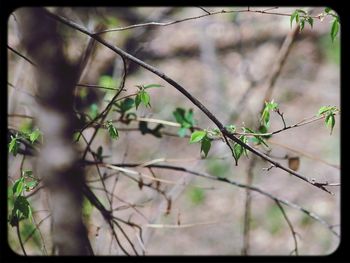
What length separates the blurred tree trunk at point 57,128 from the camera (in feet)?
4.27

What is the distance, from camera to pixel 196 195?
4180 millimetres

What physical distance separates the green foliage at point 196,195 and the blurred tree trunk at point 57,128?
2767 mm

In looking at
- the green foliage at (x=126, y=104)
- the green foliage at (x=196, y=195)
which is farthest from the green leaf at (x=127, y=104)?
the green foliage at (x=196, y=195)

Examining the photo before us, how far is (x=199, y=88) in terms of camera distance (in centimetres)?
501

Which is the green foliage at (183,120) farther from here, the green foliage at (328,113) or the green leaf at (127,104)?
the green foliage at (328,113)

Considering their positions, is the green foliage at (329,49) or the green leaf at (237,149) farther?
the green foliage at (329,49)

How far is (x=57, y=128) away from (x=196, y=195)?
293cm

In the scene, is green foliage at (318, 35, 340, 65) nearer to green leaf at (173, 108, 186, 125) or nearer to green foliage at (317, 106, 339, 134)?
green leaf at (173, 108, 186, 125)

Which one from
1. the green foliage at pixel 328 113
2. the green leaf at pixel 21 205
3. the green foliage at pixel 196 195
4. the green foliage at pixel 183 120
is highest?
the green foliage at pixel 328 113

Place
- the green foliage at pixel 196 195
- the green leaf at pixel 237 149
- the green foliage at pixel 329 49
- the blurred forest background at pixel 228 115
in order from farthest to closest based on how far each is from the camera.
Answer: the green foliage at pixel 329 49, the green foliage at pixel 196 195, the blurred forest background at pixel 228 115, the green leaf at pixel 237 149

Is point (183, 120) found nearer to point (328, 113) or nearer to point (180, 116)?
point (180, 116)

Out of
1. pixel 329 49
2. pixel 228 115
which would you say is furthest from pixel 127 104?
pixel 329 49
